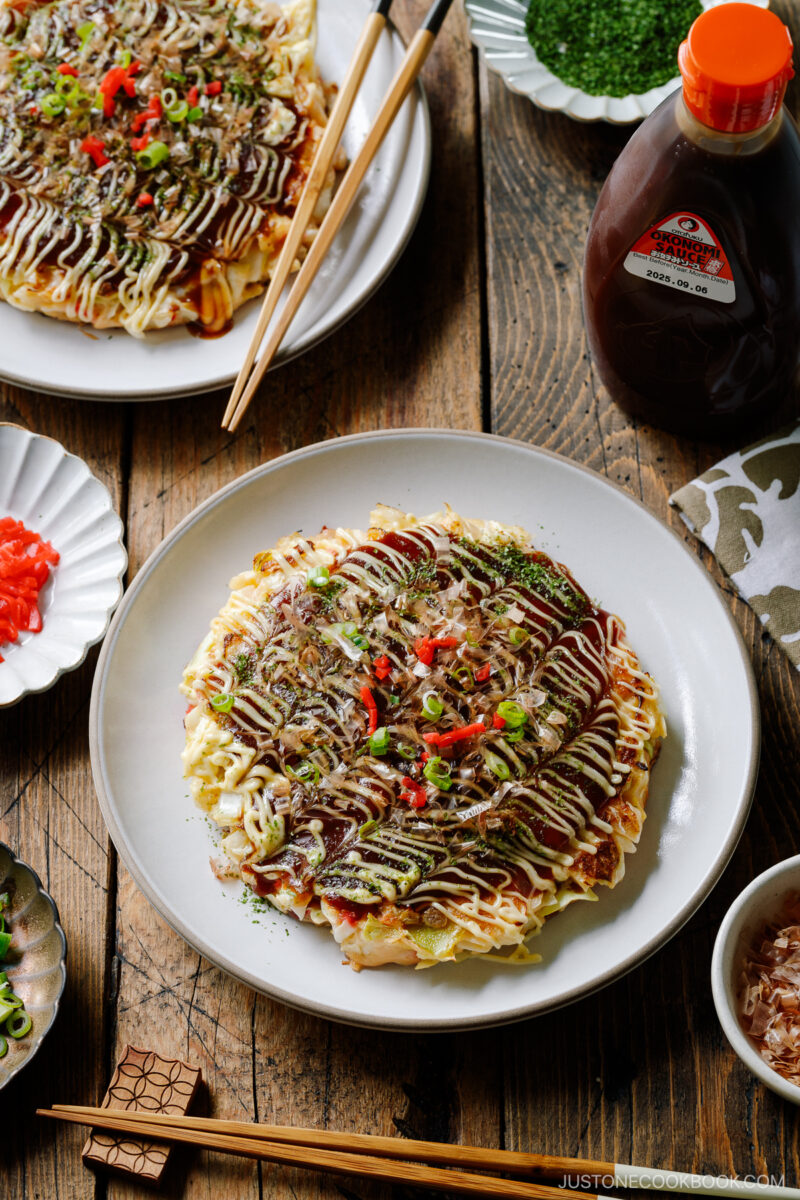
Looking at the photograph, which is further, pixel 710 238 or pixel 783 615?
pixel 783 615

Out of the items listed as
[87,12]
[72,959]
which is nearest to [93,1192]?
[72,959]

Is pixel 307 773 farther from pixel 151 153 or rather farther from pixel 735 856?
pixel 151 153

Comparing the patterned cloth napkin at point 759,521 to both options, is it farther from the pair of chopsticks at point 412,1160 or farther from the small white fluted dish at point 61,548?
the small white fluted dish at point 61,548

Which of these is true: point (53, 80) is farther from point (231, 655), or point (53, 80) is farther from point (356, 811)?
point (356, 811)

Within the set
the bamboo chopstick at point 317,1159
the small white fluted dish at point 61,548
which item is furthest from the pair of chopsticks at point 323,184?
the bamboo chopstick at point 317,1159

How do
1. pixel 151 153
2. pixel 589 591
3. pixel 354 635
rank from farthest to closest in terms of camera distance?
pixel 151 153 → pixel 589 591 → pixel 354 635

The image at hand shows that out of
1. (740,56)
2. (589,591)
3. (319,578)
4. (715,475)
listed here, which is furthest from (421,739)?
(740,56)

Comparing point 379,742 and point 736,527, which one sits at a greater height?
point 736,527
